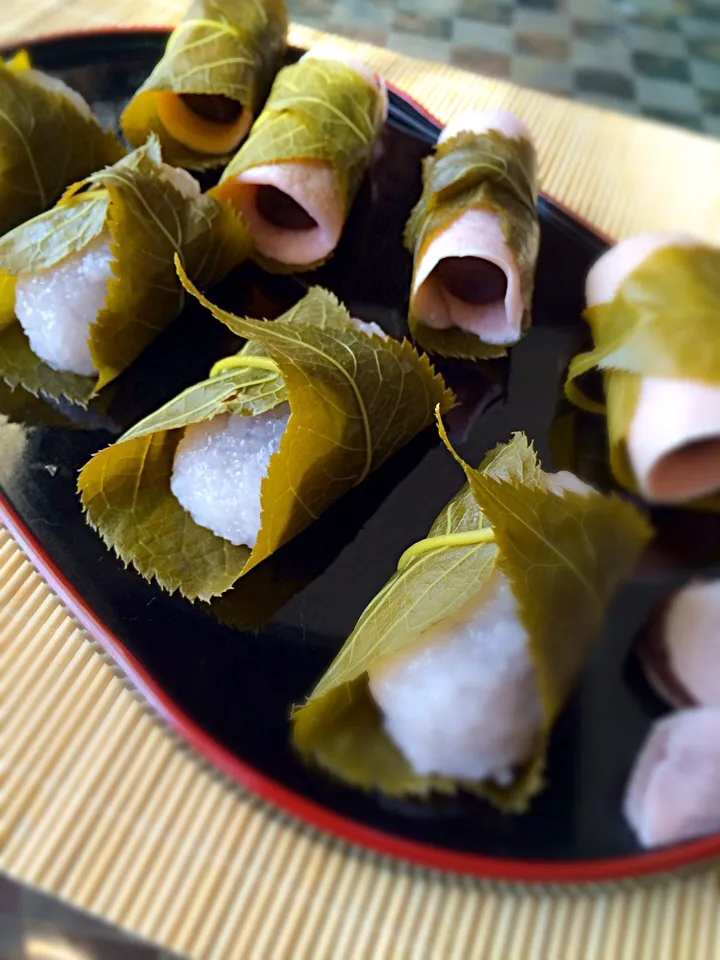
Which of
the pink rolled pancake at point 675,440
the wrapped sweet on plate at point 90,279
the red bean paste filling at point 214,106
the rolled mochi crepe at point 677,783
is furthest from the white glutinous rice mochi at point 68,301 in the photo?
the rolled mochi crepe at point 677,783

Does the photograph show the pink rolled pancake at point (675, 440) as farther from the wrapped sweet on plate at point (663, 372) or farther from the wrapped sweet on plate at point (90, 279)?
the wrapped sweet on plate at point (90, 279)

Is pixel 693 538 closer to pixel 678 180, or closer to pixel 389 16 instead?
pixel 678 180

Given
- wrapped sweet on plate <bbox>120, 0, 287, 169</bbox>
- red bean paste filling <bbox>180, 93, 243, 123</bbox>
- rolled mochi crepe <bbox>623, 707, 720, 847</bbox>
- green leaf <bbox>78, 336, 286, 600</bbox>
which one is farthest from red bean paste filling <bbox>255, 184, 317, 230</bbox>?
rolled mochi crepe <bbox>623, 707, 720, 847</bbox>

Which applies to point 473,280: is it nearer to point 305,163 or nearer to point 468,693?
point 305,163

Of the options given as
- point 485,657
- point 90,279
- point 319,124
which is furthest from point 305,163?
point 485,657

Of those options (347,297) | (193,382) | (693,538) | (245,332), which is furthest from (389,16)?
(693,538)

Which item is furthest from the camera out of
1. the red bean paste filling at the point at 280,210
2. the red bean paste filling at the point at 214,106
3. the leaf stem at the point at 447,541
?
the red bean paste filling at the point at 214,106

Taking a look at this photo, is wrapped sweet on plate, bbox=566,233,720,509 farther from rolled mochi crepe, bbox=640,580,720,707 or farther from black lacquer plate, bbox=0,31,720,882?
rolled mochi crepe, bbox=640,580,720,707
